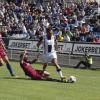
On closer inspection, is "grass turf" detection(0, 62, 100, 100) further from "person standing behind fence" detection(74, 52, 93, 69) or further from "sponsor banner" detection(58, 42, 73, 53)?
"sponsor banner" detection(58, 42, 73, 53)

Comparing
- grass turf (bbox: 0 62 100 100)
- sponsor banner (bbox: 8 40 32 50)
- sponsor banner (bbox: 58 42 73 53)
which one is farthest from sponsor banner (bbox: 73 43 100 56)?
grass turf (bbox: 0 62 100 100)

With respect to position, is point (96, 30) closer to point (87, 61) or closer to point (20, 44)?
point (20, 44)

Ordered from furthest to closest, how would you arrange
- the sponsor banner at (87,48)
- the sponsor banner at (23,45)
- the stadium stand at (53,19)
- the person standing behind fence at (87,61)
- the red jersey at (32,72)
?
the stadium stand at (53,19) < the sponsor banner at (23,45) < the sponsor banner at (87,48) < the person standing behind fence at (87,61) < the red jersey at (32,72)

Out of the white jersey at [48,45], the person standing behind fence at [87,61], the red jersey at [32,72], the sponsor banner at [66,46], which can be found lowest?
the person standing behind fence at [87,61]

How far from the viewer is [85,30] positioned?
1147 inches

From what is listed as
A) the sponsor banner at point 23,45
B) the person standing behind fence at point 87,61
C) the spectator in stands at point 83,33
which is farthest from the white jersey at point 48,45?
the spectator in stands at point 83,33

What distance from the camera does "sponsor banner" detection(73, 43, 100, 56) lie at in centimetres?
2425

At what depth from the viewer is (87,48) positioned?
24672mm

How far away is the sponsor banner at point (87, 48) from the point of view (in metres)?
24.2

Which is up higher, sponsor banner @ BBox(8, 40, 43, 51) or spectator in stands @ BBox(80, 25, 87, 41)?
spectator in stands @ BBox(80, 25, 87, 41)

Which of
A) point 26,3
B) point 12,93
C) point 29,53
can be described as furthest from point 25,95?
point 26,3

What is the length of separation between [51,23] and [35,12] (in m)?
3.72

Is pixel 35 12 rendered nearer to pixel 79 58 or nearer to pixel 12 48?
pixel 12 48

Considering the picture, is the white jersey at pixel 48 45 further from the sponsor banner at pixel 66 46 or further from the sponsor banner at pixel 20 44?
the sponsor banner at pixel 20 44
